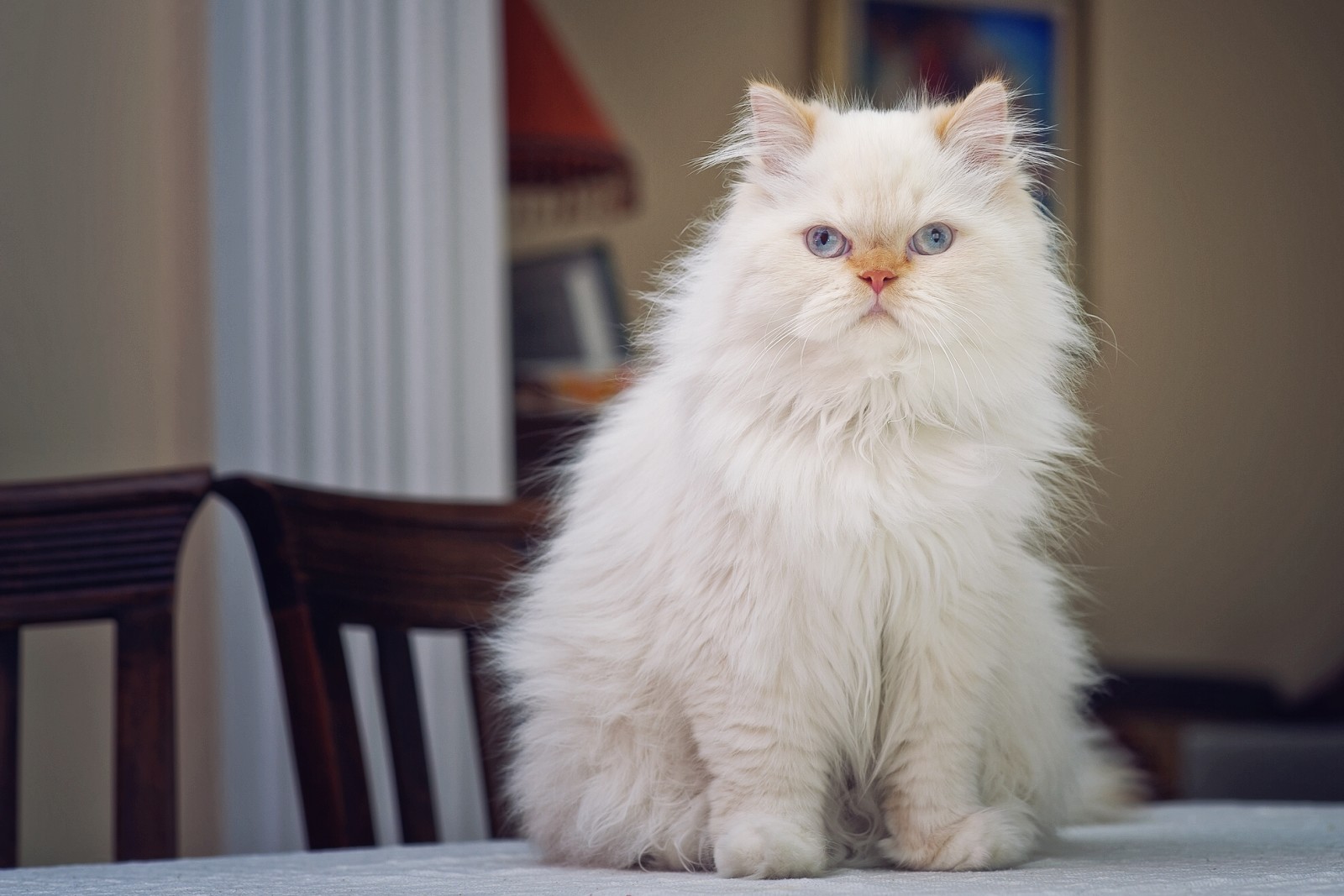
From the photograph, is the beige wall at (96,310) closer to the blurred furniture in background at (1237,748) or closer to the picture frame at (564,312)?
the picture frame at (564,312)

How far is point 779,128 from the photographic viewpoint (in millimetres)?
1016

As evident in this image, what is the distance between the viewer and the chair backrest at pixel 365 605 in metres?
1.27

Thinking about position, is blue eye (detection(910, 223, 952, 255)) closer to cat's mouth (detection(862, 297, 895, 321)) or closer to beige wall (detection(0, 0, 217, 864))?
cat's mouth (detection(862, 297, 895, 321))

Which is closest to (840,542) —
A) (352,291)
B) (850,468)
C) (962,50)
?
(850,468)

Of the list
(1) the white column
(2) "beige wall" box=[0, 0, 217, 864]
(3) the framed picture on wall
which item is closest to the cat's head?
(1) the white column

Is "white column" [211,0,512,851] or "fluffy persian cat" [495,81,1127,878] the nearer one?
"fluffy persian cat" [495,81,1127,878]

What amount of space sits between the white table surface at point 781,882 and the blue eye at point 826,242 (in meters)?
0.45

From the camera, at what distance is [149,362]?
1.94m

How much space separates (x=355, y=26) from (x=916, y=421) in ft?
4.70

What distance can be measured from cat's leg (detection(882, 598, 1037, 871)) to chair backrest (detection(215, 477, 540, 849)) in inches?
22.5

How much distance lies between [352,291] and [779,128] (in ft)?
3.76

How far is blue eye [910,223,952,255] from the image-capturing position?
3.10ft

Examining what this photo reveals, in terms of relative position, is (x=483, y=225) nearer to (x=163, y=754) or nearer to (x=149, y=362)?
(x=149, y=362)

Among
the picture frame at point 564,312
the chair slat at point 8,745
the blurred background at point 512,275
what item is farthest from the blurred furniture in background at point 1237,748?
the chair slat at point 8,745
